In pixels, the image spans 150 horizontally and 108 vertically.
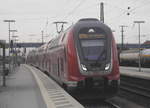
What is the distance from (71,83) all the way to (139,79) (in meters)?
12.0

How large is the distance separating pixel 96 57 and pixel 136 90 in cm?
975

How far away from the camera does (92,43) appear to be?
43.7ft

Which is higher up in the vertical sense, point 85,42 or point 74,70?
point 85,42

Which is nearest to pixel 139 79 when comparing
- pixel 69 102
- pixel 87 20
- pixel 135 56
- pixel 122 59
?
pixel 87 20

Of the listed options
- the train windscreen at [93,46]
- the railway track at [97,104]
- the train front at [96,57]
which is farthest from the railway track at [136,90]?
the train windscreen at [93,46]

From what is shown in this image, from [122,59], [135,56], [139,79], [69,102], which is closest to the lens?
[69,102]

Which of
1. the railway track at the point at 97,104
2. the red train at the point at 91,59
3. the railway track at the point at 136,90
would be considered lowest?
the railway track at the point at 136,90

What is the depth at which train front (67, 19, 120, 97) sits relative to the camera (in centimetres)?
1266

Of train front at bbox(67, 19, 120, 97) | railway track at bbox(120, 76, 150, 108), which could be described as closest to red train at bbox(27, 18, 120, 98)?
train front at bbox(67, 19, 120, 97)

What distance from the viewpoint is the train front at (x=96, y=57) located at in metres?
12.7

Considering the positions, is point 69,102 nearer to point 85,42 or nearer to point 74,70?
point 74,70

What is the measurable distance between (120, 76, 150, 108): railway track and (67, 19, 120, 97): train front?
9.21ft

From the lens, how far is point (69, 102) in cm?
1077

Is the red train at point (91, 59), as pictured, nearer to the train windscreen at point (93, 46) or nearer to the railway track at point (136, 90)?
the train windscreen at point (93, 46)
